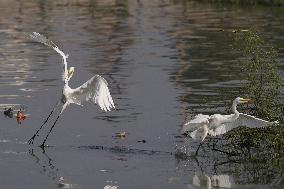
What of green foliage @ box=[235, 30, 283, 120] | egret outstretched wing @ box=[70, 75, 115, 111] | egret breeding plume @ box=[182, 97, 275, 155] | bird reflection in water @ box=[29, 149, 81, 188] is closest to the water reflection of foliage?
egret breeding plume @ box=[182, 97, 275, 155]

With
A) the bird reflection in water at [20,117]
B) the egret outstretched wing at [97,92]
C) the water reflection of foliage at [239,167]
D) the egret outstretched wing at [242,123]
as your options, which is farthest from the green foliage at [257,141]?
the bird reflection in water at [20,117]

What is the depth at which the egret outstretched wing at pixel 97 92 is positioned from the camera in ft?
69.0

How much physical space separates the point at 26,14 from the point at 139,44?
23.0m

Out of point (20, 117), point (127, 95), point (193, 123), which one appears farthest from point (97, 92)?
point (127, 95)

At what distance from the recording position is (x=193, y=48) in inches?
1666

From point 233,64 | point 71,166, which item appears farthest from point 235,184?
point 233,64

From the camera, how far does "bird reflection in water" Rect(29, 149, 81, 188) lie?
17609 millimetres

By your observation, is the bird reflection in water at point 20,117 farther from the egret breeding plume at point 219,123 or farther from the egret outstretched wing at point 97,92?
the egret breeding plume at point 219,123

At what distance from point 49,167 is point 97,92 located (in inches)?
107

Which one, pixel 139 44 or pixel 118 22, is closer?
pixel 139 44

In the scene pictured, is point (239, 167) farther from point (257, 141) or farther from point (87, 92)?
point (87, 92)

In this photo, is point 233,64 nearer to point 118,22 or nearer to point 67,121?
point 67,121

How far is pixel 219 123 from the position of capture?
19297mm

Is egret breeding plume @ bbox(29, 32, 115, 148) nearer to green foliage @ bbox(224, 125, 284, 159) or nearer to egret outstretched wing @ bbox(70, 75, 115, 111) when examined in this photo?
egret outstretched wing @ bbox(70, 75, 115, 111)
